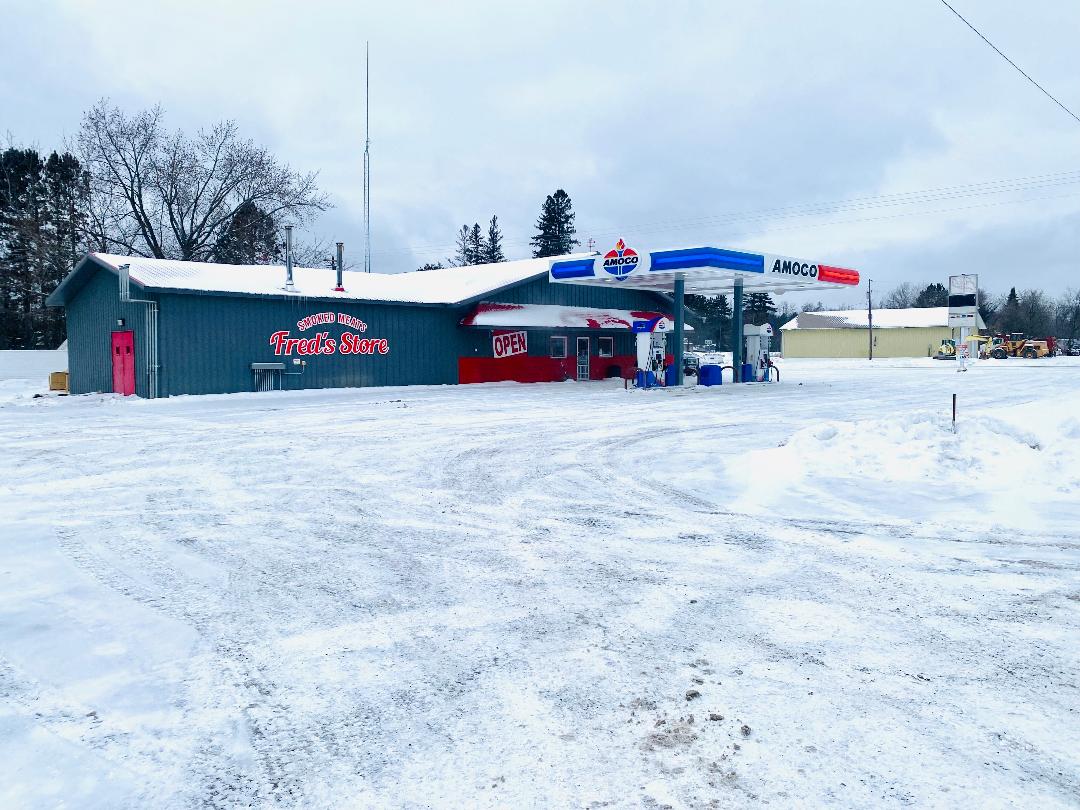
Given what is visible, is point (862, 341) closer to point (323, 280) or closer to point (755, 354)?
point (755, 354)

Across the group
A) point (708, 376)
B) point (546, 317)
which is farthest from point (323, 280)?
point (708, 376)

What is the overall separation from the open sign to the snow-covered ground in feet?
69.2

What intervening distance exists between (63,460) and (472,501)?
7.15 meters

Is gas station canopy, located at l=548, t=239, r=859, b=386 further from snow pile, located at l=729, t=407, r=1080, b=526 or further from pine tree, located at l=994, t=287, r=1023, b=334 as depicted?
pine tree, located at l=994, t=287, r=1023, b=334

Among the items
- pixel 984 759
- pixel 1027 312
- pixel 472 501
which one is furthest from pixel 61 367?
pixel 1027 312

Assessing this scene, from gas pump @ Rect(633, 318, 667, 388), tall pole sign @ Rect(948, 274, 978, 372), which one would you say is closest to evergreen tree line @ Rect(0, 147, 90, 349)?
gas pump @ Rect(633, 318, 667, 388)

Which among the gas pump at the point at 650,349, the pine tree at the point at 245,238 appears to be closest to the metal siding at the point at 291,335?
the gas pump at the point at 650,349

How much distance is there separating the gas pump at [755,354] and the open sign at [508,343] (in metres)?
9.50

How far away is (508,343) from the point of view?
32000 millimetres

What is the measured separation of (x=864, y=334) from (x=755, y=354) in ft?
151

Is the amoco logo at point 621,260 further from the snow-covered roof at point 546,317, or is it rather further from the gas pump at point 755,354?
the gas pump at point 755,354

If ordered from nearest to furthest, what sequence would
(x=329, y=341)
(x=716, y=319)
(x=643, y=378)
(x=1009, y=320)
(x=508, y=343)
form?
(x=329, y=341) → (x=643, y=378) → (x=508, y=343) → (x=1009, y=320) → (x=716, y=319)

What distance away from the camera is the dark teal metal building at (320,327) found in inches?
924

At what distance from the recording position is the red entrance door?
942 inches
